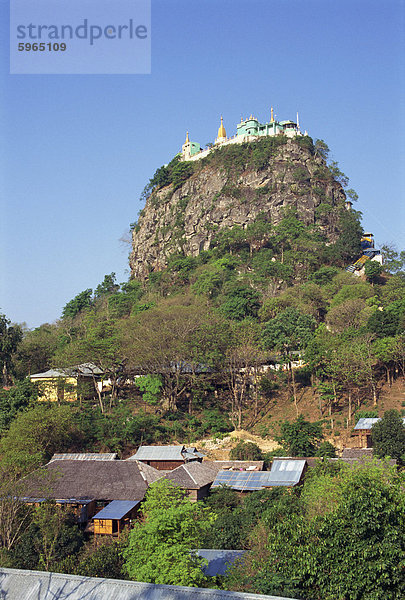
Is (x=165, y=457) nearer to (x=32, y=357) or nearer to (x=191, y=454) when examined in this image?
(x=191, y=454)

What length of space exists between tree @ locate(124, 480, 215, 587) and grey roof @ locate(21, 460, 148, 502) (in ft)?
30.3

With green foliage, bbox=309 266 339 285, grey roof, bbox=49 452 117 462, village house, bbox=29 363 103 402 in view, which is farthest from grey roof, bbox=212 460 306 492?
green foliage, bbox=309 266 339 285

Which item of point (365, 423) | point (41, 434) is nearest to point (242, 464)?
point (365, 423)

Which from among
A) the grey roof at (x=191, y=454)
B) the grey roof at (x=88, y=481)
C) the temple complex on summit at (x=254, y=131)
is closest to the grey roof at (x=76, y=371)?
the grey roof at (x=191, y=454)

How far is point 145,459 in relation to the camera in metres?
34.0

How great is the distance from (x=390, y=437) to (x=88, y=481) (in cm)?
1551

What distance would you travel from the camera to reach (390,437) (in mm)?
31438

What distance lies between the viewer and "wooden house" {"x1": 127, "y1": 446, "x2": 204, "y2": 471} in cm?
3369

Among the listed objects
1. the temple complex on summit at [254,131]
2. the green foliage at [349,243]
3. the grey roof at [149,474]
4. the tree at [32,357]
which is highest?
the temple complex on summit at [254,131]

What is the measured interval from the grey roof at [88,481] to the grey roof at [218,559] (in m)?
8.38

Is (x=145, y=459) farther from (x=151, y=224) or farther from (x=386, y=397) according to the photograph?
(x=151, y=224)

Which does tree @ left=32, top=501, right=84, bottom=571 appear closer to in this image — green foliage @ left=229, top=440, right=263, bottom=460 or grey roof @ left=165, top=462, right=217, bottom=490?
grey roof @ left=165, top=462, right=217, bottom=490

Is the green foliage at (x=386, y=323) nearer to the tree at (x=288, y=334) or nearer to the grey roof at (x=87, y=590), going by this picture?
the tree at (x=288, y=334)

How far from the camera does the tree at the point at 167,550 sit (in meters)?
16.7
